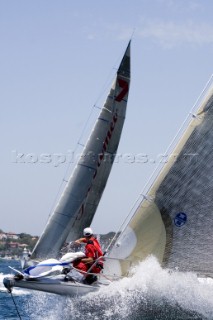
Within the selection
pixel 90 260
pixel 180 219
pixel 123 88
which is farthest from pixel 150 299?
pixel 123 88

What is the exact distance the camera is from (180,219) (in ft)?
54.4

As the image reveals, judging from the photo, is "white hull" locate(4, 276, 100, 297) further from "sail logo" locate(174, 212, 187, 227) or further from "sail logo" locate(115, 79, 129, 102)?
"sail logo" locate(115, 79, 129, 102)

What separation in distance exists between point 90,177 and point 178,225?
416 inches

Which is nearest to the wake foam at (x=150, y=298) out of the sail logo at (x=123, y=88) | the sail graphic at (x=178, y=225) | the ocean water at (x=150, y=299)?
the ocean water at (x=150, y=299)

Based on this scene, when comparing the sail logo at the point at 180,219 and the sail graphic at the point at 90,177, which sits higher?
the sail logo at the point at 180,219

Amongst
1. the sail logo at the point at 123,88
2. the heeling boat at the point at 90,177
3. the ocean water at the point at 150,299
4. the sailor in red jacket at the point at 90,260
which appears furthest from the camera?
the sail logo at the point at 123,88

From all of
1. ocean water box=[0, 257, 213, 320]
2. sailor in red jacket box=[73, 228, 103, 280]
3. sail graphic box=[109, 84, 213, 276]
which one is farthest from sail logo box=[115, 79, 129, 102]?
ocean water box=[0, 257, 213, 320]

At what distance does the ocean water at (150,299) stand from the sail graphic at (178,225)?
281mm

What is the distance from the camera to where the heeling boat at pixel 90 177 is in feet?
85.9

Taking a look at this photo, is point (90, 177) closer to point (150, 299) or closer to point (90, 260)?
point (90, 260)

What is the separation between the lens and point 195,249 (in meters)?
16.6

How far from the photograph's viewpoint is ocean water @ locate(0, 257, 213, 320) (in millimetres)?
15922

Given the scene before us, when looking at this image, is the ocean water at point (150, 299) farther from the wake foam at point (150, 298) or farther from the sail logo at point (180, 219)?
the sail logo at point (180, 219)

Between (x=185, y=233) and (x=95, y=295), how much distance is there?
7.56ft
